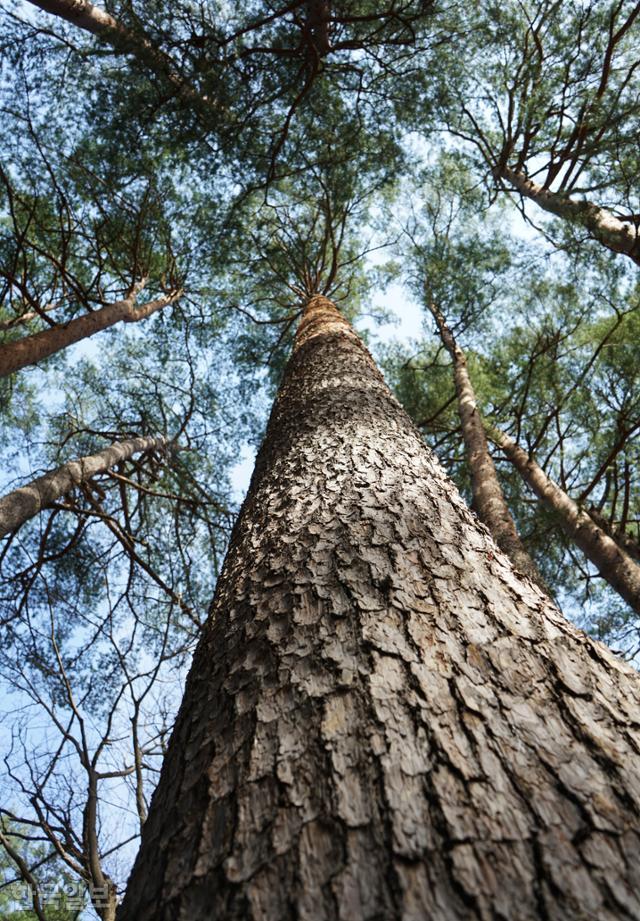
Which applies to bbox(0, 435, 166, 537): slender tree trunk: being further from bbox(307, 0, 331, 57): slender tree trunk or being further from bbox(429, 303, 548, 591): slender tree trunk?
bbox(307, 0, 331, 57): slender tree trunk

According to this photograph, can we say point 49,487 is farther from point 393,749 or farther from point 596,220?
point 596,220

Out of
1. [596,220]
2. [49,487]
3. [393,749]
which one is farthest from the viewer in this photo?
[596,220]

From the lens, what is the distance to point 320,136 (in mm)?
6375

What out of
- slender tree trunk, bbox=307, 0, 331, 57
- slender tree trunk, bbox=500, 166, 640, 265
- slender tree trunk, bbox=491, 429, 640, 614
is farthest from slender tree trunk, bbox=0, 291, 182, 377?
slender tree trunk, bbox=500, 166, 640, 265

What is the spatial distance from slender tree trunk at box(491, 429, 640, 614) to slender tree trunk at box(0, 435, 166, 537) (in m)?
3.97

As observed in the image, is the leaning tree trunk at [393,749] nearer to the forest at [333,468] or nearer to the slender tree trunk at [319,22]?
the forest at [333,468]

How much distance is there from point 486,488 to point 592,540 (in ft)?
3.01

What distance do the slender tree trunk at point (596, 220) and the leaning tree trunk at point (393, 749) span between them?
528 centimetres

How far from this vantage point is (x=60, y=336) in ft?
15.5

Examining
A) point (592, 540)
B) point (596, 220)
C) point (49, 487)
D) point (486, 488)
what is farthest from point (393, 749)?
point (596, 220)

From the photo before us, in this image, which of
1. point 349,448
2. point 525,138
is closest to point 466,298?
point 525,138

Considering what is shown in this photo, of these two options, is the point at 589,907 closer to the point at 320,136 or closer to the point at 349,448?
the point at 349,448

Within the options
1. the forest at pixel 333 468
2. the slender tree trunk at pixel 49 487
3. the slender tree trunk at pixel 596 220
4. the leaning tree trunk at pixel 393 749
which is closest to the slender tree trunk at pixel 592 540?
the forest at pixel 333 468

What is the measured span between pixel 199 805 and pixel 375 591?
0.43 meters
